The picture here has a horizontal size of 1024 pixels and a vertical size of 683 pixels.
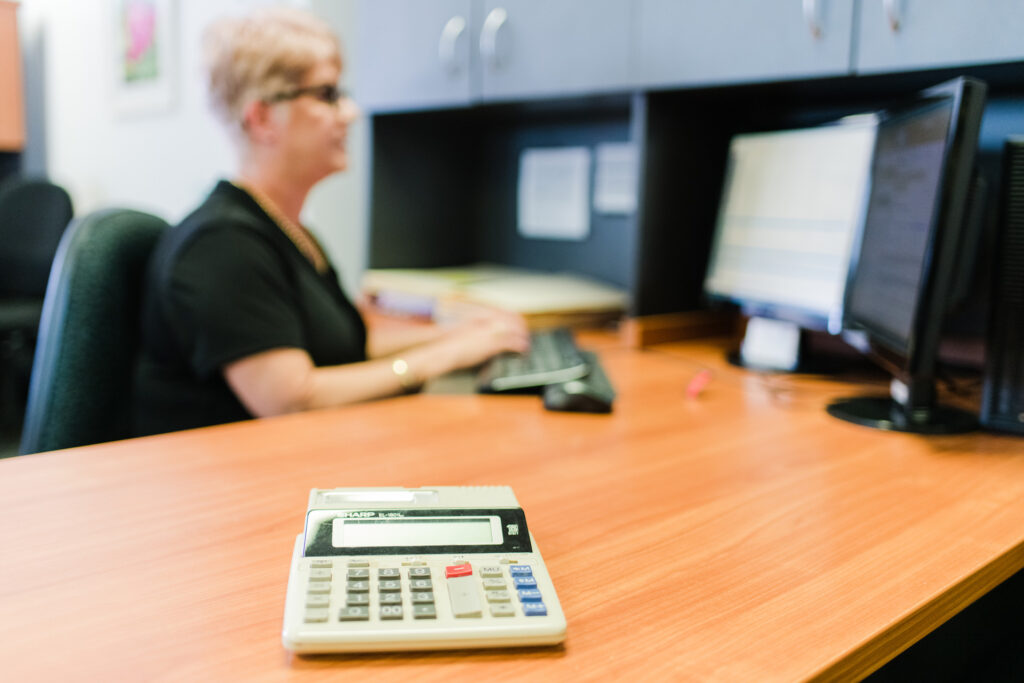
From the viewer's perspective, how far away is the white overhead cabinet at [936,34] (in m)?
0.99

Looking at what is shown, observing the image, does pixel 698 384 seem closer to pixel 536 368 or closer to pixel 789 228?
pixel 536 368

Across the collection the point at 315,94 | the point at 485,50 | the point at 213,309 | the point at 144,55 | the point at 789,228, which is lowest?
the point at 213,309

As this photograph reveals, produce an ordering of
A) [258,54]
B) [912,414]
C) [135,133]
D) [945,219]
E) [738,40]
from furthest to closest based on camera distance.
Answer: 1. [135,133]
2. [258,54]
3. [738,40]
4. [912,414]
5. [945,219]

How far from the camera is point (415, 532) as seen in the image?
585 mm

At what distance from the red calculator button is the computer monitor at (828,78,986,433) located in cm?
64

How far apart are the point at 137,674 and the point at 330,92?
1161 mm

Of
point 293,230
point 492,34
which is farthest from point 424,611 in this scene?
point 492,34

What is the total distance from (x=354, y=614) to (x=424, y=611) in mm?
42

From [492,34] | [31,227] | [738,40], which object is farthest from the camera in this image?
[31,227]

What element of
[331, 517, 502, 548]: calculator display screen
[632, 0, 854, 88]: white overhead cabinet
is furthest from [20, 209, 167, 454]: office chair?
[632, 0, 854, 88]: white overhead cabinet

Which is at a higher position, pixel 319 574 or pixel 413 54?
pixel 413 54

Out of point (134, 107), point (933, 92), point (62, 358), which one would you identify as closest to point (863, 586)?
point (933, 92)

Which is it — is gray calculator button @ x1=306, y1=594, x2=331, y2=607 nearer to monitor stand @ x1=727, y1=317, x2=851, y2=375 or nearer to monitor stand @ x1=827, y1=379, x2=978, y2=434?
monitor stand @ x1=827, y1=379, x2=978, y2=434

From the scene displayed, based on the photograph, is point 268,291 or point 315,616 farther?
point 268,291
